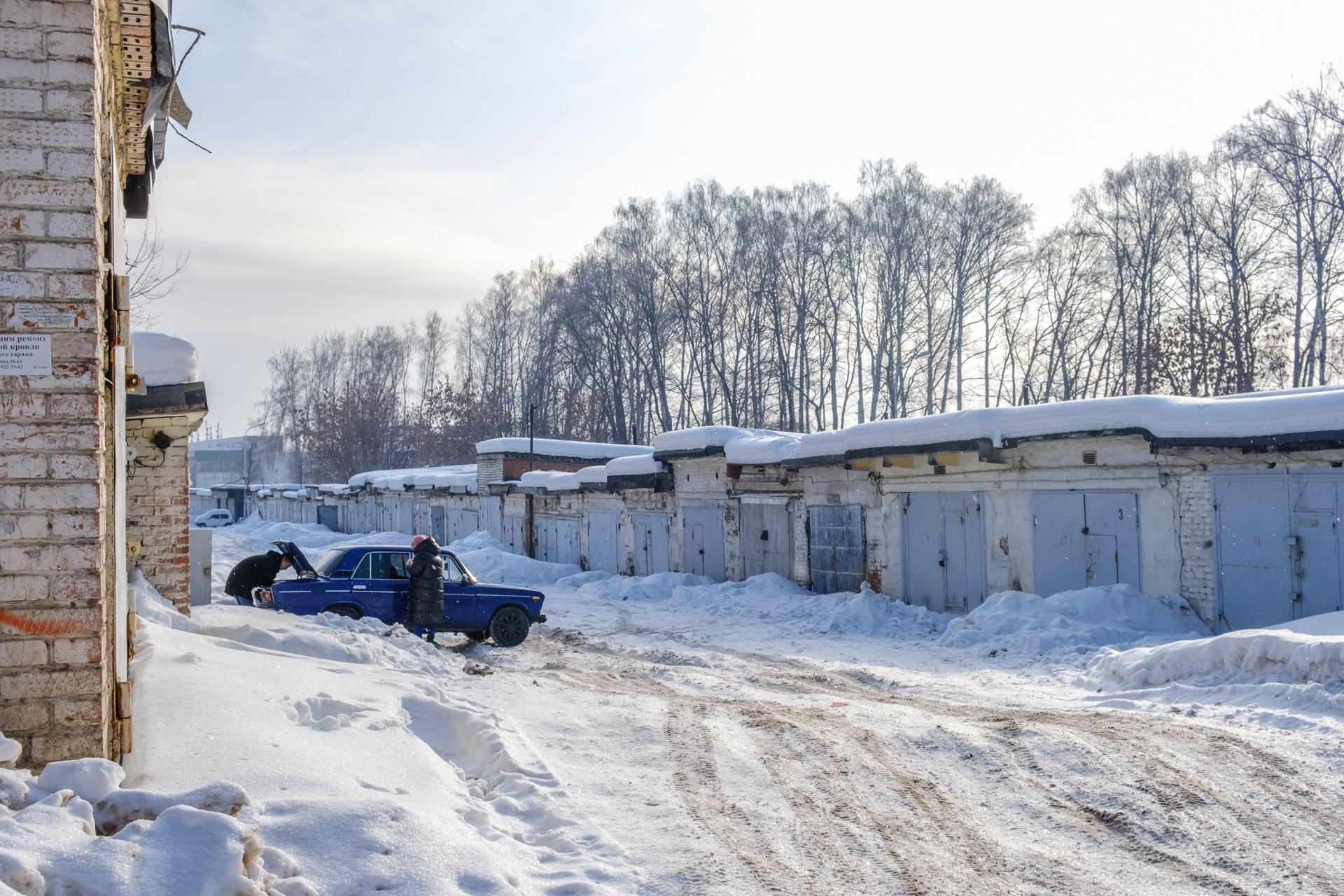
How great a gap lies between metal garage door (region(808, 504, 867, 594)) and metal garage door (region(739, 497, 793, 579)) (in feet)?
2.53

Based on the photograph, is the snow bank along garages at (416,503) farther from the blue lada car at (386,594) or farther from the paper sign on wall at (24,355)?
the paper sign on wall at (24,355)

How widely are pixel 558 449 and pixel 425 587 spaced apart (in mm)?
23346

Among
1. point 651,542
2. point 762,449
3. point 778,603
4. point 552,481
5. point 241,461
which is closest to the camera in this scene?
point 778,603

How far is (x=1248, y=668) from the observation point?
982 cm

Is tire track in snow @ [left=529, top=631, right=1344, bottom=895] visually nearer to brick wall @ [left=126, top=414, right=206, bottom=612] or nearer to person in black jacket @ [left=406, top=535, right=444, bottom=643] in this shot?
person in black jacket @ [left=406, top=535, right=444, bottom=643]

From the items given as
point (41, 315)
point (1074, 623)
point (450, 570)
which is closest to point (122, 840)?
point (41, 315)

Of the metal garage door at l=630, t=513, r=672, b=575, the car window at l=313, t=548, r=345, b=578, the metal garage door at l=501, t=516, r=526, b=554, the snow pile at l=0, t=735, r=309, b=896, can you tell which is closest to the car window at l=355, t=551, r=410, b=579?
the car window at l=313, t=548, r=345, b=578

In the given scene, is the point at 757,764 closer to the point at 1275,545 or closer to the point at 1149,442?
the point at 1275,545

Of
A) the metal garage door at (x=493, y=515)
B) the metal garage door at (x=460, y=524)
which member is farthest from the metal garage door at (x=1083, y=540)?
the metal garage door at (x=460, y=524)

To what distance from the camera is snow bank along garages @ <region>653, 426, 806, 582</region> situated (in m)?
21.4

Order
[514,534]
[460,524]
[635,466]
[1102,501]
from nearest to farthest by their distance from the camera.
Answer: [1102,501]
[635,466]
[514,534]
[460,524]

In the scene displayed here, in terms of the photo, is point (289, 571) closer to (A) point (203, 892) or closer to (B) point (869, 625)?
(B) point (869, 625)

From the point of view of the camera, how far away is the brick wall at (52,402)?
488 centimetres

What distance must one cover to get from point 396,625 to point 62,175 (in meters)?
8.69
